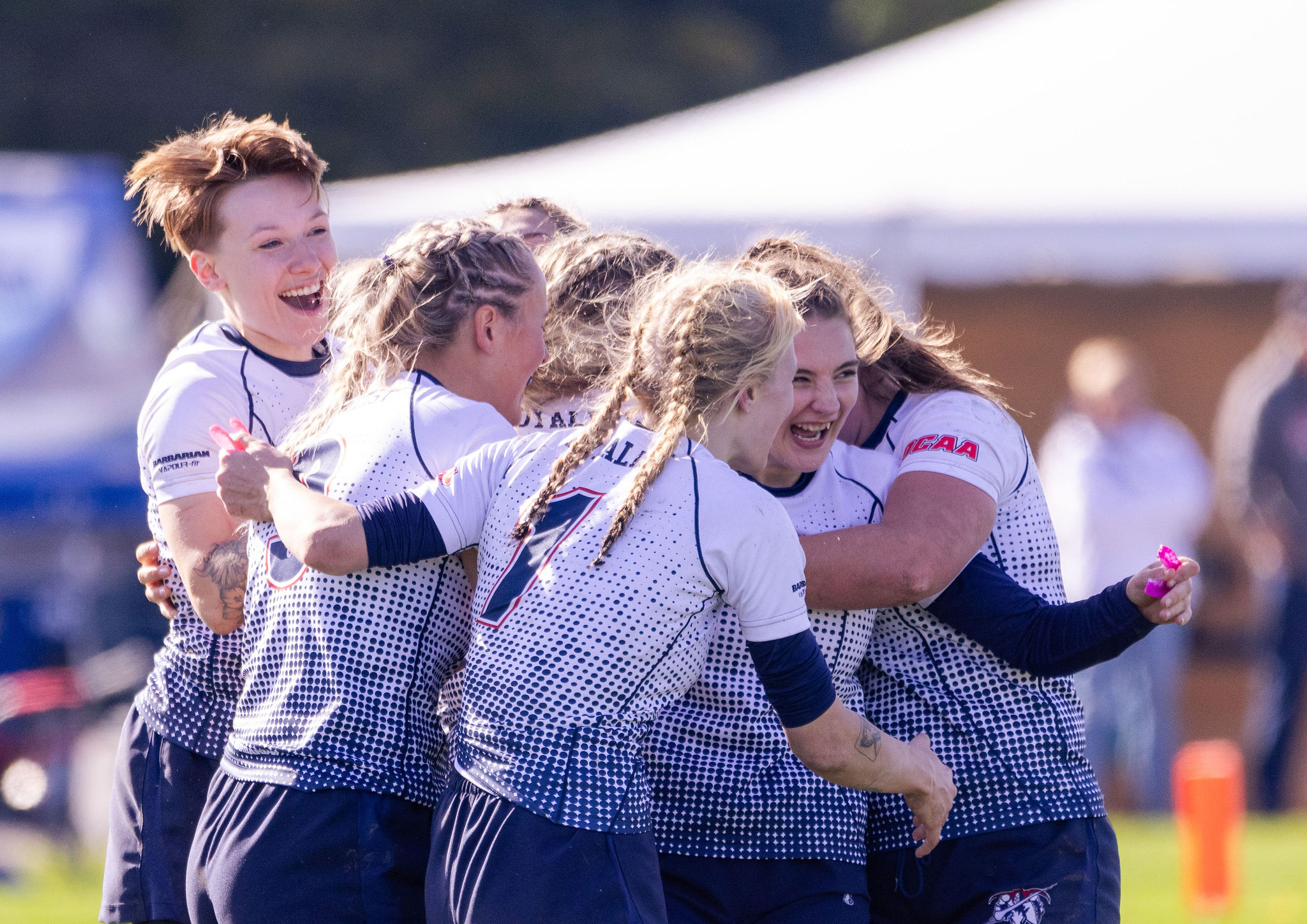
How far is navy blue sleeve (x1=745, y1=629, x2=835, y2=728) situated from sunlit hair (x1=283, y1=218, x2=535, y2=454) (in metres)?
0.78

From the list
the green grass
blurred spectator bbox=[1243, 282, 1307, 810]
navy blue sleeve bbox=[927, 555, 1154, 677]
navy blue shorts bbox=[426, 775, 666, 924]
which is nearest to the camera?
navy blue shorts bbox=[426, 775, 666, 924]

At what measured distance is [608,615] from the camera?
2486 millimetres

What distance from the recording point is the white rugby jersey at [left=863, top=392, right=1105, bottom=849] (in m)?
2.95

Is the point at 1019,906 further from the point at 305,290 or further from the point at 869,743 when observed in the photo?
the point at 305,290

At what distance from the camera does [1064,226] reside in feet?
28.3

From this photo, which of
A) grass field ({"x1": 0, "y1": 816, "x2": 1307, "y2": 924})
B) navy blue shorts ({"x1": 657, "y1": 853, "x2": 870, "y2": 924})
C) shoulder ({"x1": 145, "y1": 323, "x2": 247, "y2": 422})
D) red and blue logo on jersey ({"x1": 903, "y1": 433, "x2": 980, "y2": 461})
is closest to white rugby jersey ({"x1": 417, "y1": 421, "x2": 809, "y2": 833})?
navy blue shorts ({"x1": 657, "y1": 853, "x2": 870, "y2": 924})

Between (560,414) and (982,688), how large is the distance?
100cm

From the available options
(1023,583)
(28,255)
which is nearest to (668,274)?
(1023,583)

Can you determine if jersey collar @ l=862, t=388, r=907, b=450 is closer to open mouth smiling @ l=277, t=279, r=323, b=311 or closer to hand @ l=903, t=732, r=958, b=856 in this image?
hand @ l=903, t=732, r=958, b=856

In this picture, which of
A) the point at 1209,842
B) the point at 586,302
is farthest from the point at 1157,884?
the point at 586,302

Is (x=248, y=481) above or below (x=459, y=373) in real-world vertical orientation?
below

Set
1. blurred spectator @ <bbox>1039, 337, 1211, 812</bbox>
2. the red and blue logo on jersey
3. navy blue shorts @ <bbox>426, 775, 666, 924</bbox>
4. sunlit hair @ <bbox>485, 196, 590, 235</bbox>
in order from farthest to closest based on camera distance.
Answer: blurred spectator @ <bbox>1039, 337, 1211, 812</bbox> < sunlit hair @ <bbox>485, 196, 590, 235</bbox> < the red and blue logo on jersey < navy blue shorts @ <bbox>426, 775, 666, 924</bbox>

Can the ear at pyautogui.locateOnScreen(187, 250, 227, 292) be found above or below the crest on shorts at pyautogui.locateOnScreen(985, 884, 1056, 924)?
above

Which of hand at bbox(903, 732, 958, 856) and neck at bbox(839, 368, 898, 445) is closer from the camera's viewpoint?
hand at bbox(903, 732, 958, 856)
